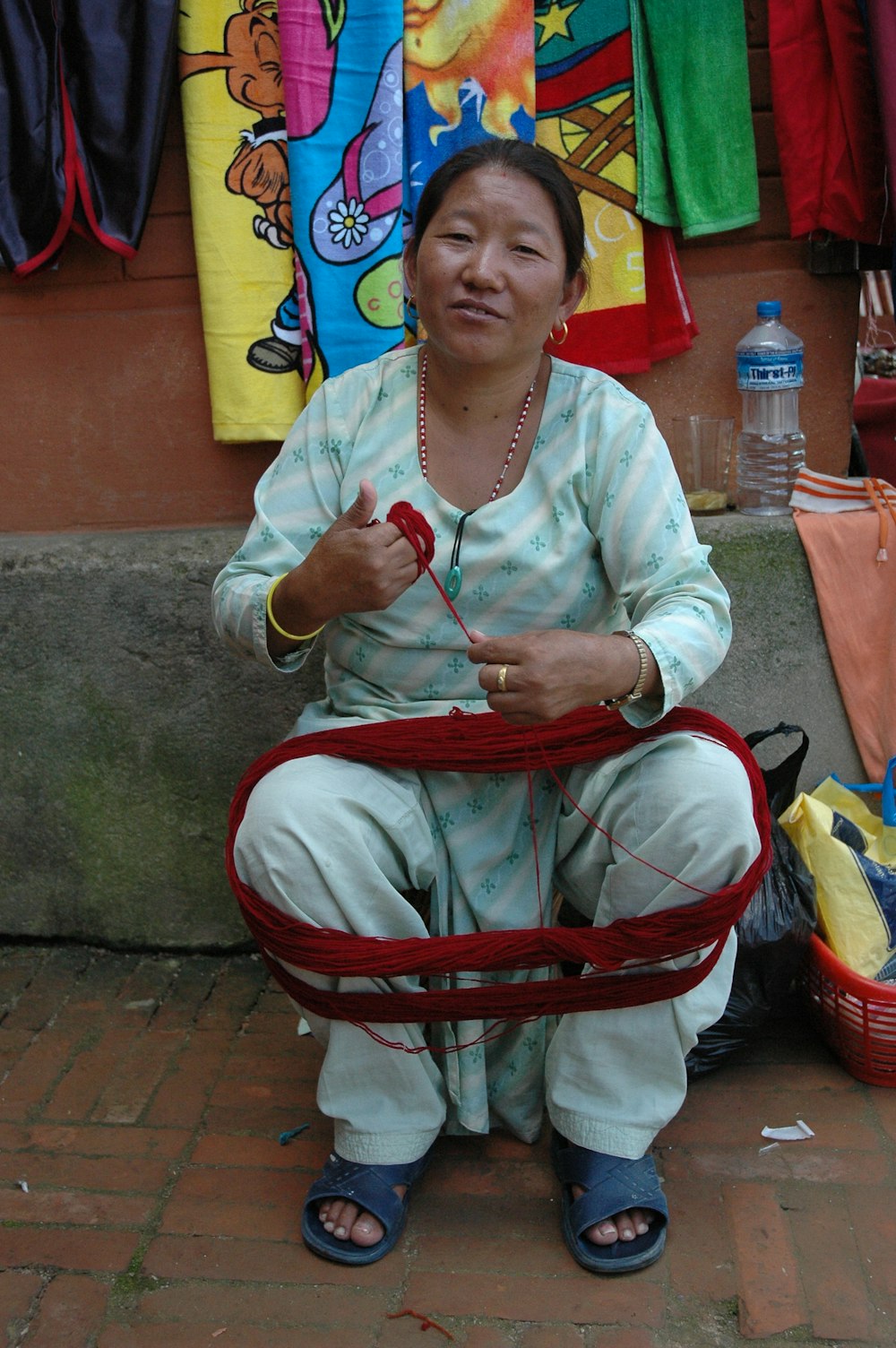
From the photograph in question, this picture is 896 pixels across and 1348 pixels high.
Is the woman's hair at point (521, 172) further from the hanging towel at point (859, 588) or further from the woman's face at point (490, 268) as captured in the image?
the hanging towel at point (859, 588)

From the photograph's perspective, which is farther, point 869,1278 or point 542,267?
point 542,267

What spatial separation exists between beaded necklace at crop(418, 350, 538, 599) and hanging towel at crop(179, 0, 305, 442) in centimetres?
67

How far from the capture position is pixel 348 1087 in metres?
2.25

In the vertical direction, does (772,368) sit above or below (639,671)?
above

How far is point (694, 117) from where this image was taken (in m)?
2.89

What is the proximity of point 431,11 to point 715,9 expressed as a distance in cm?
62

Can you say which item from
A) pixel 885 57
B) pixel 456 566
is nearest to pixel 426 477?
pixel 456 566

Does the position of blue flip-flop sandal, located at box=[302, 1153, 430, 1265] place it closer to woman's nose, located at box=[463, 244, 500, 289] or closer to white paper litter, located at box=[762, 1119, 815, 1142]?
white paper litter, located at box=[762, 1119, 815, 1142]

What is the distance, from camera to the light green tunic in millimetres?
2275

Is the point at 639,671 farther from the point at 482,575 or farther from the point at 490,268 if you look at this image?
the point at 490,268

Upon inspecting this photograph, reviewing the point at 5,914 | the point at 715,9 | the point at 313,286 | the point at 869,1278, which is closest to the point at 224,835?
the point at 5,914

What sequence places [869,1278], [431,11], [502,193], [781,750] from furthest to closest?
[781,750] → [431,11] → [502,193] → [869,1278]

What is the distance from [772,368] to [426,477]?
3.38ft

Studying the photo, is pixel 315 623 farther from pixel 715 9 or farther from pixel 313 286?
pixel 715 9
